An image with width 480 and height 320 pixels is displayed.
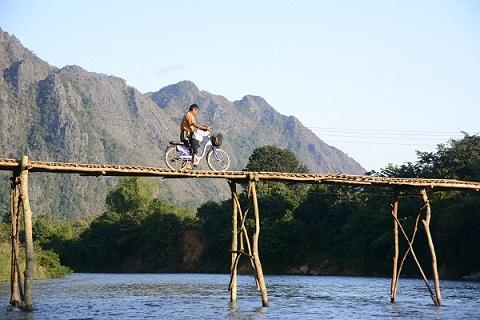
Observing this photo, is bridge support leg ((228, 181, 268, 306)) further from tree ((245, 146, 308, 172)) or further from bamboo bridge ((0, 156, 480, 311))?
tree ((245, 146, 308, 172))

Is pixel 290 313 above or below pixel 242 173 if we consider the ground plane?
below

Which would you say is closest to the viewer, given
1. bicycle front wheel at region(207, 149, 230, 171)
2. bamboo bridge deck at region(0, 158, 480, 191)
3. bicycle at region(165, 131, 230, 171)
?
bamboo bridge deck at region(0, 158, 480, 191)

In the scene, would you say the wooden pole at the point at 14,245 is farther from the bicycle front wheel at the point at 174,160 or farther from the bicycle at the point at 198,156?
the bicycle at the point at 198,156

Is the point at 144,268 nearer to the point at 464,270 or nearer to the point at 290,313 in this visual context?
the point at 464,270

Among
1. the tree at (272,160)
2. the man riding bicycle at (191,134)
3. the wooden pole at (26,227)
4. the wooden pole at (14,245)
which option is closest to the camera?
the wooden pole at (26,227)

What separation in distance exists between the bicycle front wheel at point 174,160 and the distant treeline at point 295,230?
39.0 m

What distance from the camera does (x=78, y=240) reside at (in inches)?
4368

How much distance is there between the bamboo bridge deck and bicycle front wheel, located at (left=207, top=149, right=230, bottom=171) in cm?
78

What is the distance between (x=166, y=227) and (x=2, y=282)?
4495 cm

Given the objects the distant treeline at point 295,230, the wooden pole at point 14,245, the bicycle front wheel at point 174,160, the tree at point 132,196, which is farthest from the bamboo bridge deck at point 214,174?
the tree at point 132,196

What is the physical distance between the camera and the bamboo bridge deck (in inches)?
1169

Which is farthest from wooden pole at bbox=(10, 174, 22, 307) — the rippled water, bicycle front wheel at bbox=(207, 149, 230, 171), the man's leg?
bicycle front wheel at bbox=(207, 149, 230, 171)

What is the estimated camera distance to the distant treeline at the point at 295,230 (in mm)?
71562

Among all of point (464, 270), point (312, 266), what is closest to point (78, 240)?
point (312, 266)
